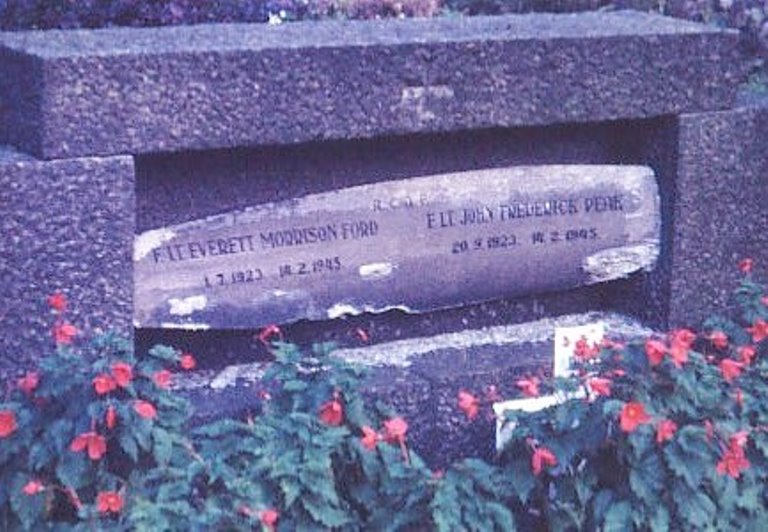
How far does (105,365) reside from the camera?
285cm

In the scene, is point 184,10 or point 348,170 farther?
point 184,10

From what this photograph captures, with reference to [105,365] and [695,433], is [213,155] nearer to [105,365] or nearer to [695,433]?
[105,365]

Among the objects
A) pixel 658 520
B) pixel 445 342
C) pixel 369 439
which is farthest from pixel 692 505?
pixel 445 342

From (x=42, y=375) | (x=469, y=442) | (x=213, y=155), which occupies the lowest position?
(x=469, y=442)

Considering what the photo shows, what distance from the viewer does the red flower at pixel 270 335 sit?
3.48 meters

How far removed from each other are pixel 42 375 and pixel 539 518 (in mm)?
1130

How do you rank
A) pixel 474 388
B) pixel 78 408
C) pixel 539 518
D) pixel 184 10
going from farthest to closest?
pixel 184 10, pixel 474 388, pixel 539 518, pixel 78 408

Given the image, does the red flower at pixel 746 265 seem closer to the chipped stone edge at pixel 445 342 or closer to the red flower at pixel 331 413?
the chipped stone edge at pixel 445 342

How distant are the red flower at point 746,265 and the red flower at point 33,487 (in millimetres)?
2065

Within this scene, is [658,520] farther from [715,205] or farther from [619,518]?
[715,205]

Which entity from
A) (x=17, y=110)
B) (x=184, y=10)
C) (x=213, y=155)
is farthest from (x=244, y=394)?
(x=184, y=10)

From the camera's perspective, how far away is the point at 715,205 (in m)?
4.08

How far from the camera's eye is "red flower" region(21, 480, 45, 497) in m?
2.68

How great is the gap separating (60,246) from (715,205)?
1.85 m
